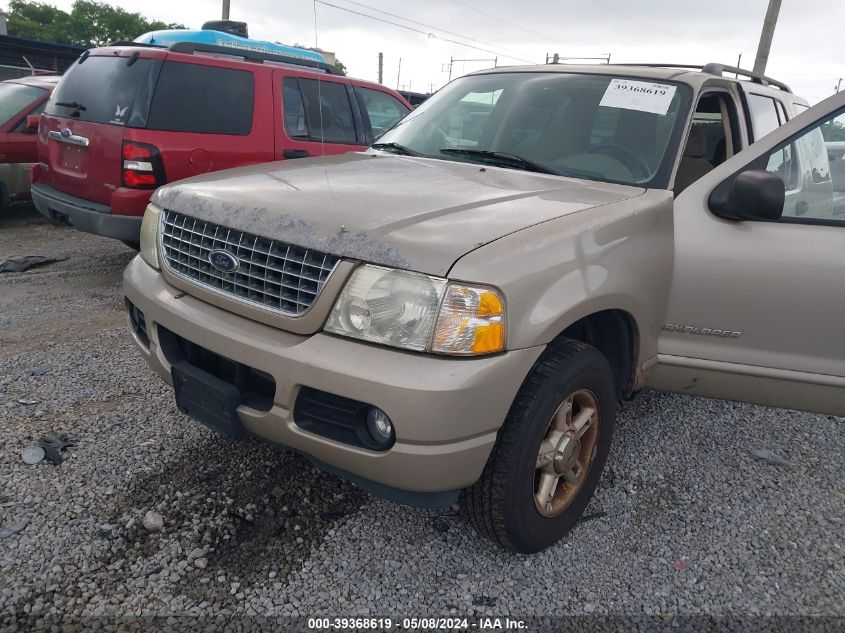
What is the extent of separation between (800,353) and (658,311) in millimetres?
594

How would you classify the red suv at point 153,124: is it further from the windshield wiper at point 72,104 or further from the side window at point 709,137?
the side window at point 709,137

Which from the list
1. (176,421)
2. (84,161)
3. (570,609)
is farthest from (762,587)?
(84,161)

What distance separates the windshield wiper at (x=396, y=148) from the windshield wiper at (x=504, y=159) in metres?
0.24

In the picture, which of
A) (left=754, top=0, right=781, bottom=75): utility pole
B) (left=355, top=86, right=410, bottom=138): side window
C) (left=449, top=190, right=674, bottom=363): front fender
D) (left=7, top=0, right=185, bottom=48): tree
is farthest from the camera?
(left=7, top=0, right=185, bottom=48): tree

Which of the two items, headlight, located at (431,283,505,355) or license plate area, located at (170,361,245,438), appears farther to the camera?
license plate area, located at (170,361,245,438)

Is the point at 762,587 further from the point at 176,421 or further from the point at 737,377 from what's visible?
the point at 176,421

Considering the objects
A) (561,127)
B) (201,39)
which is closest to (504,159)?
(561,127)

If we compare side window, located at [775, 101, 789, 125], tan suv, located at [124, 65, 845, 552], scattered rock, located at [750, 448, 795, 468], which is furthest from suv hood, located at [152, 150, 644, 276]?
side window, located at [775, 101, 789, 125]

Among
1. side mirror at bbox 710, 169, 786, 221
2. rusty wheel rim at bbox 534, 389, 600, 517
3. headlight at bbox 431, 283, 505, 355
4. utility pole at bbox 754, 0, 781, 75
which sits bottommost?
rusty wheel rim at bbox 534, 389, 600, 517

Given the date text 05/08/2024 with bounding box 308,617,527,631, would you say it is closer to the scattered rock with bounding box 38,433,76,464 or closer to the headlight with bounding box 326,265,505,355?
the headlight with bounding box 326,265,505,355

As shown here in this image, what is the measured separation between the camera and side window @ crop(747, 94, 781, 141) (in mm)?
3428

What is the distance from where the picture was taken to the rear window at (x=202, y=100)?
4789mm

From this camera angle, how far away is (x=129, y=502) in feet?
8.16

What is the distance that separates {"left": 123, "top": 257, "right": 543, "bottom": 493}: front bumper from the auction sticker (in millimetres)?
1584
